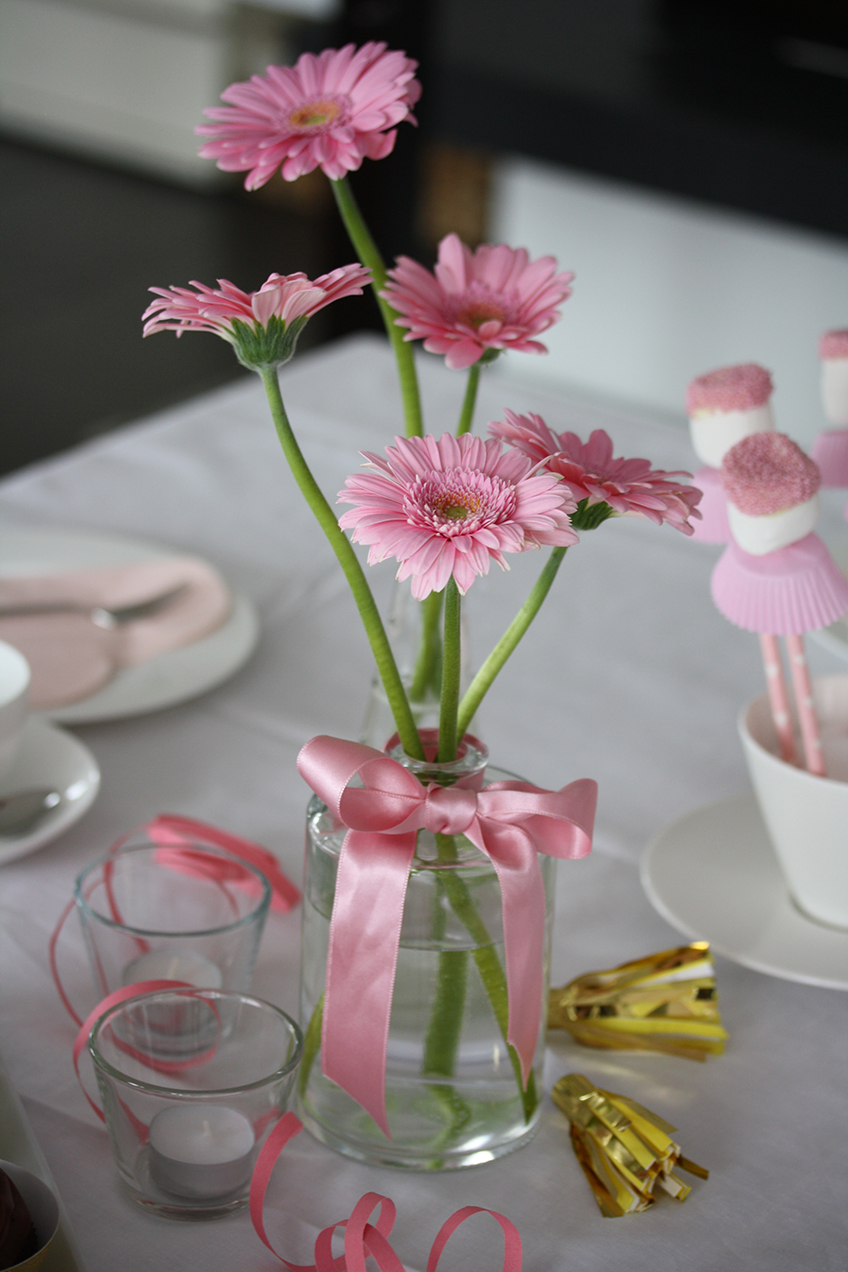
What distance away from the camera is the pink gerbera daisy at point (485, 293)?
485 mm

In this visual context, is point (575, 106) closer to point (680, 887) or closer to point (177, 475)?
point (177, 475)

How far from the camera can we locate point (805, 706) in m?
0.56

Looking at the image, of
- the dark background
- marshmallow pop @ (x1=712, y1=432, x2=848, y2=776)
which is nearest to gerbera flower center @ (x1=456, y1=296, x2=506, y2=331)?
marshmallow pop @ (x1=712, y1=432, x2=848, y2=776)

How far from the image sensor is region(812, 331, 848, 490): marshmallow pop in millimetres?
577

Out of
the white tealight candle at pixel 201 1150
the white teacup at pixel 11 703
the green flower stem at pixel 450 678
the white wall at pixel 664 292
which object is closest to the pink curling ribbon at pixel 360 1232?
the white tealight candle at pixel 201 1150

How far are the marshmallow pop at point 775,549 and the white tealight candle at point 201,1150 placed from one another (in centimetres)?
26

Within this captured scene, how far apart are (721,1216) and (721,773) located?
0.99 ft

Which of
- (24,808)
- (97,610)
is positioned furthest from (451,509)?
(97,610)

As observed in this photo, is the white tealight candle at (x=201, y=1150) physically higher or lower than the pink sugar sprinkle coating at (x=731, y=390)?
lower

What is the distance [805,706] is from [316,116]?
1.00ft

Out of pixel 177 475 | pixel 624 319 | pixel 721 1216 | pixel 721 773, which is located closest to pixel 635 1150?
pixel 721 1216

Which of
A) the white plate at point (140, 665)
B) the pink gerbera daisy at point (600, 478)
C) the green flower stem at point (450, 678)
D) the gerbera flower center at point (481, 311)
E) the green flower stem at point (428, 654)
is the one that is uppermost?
the gerbera flower center at point (481, 311)

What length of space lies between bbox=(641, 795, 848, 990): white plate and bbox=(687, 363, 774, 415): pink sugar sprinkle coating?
22 cm

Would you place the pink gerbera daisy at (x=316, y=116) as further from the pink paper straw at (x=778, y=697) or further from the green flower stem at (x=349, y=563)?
the pink paper straw at (x=778, y=697)
